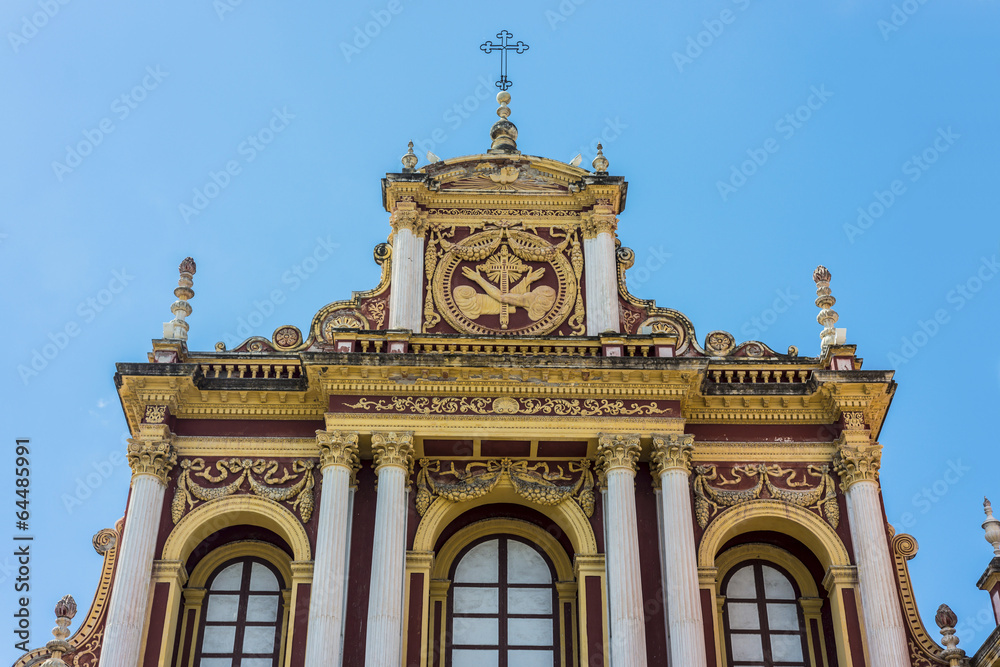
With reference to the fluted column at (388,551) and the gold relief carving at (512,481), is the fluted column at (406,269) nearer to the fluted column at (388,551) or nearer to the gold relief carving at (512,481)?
the fluted column at (388,551)

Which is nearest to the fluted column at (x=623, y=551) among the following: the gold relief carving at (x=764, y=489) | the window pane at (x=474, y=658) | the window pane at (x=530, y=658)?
the gold relief carving at (x=764, y=489)

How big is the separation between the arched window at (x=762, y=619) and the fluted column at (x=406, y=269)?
7.07 metres

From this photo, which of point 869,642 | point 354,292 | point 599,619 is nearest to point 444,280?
point 354,292

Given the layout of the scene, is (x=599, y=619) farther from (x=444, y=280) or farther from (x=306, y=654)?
(x=444, y=280)

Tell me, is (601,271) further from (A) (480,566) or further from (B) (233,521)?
(B) (233,521)

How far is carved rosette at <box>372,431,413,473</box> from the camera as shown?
75.8ft

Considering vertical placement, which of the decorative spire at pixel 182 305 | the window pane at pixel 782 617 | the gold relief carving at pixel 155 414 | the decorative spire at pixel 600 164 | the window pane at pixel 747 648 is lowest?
the window pane at pixel 747 648

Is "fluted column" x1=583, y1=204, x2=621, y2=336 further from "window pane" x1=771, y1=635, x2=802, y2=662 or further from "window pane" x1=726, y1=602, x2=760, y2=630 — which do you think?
"window pane" x1=771, y1=635, x2=802, y2=662

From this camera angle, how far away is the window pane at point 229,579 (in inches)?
934

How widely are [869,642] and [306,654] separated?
28.3 ft

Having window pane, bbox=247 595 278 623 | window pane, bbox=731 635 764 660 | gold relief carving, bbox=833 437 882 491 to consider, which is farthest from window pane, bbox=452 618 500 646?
gold relief carving, bbox=833 437 882 491

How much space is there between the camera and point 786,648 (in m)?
23.2

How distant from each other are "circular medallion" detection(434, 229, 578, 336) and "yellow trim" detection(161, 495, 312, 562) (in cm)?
459

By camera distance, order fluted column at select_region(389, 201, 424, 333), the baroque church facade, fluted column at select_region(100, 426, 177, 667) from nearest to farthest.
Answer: fluted column at select_region(100, 426, 177, 667), the baroque church facade, fluted column at select_region(389, 201, 424, 333)
